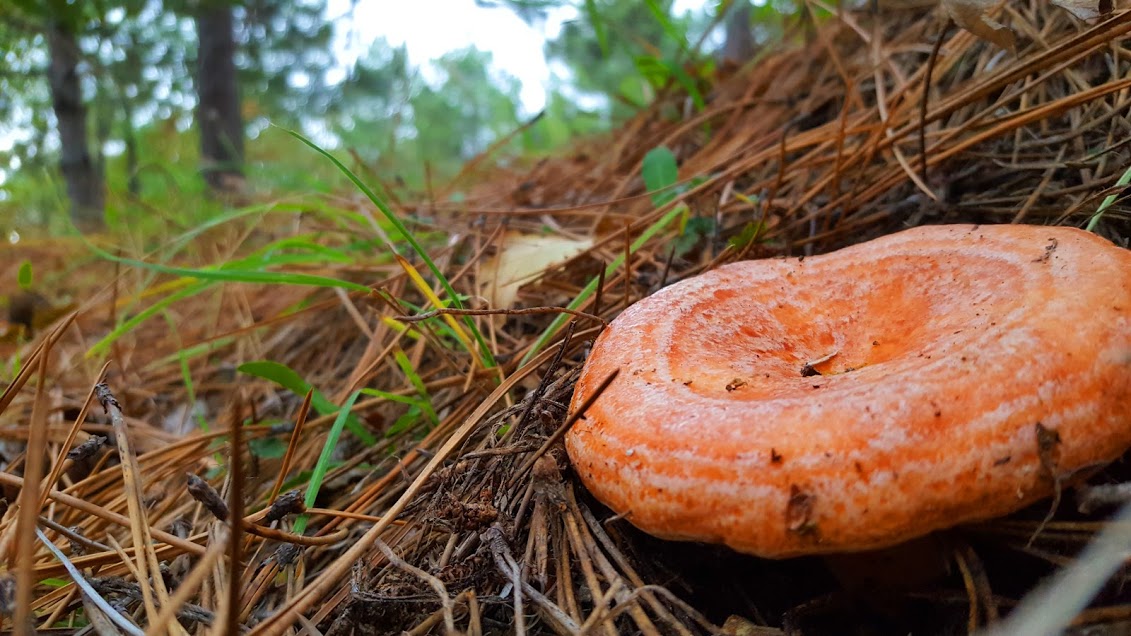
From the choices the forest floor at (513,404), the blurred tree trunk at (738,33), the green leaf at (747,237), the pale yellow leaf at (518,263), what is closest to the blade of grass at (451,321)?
the forest floor at (513,404)

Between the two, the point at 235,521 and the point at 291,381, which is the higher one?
the point at 291,381

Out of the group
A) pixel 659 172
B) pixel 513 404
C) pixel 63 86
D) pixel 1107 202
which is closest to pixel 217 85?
pixel 63 86

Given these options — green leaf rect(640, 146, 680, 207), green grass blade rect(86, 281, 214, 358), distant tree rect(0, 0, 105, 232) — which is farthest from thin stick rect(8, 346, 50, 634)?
distant tree rect(0, 0, 105, 232)

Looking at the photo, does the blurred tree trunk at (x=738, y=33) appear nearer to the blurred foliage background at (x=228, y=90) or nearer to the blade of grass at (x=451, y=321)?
the blurred foliage background at (x=228, y=90)

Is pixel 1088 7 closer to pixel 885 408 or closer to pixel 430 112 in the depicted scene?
pixel 885 408

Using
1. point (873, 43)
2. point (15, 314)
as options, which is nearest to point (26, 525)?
point (15, 314)

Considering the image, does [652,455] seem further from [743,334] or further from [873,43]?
[873,43]

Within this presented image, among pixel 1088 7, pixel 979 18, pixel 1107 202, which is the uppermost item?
pixel 979 18
